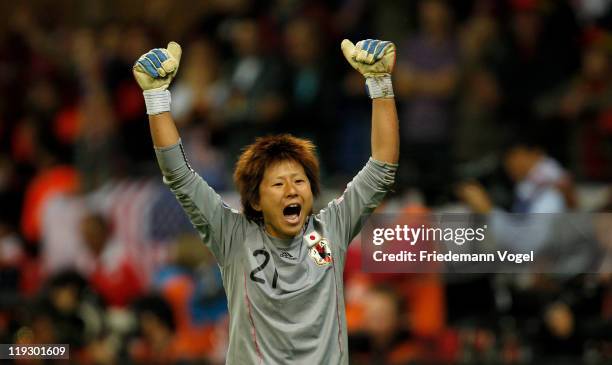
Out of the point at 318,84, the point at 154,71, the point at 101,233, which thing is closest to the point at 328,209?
the point at 154,71

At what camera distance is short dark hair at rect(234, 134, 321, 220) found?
16.1 ft

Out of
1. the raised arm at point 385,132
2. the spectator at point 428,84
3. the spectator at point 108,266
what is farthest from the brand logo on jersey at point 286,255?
the spectator at point 108,266

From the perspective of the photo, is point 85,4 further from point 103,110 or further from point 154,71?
point 154,71

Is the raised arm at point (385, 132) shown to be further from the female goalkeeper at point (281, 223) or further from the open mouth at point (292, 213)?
the open mouth at point (292, 213)

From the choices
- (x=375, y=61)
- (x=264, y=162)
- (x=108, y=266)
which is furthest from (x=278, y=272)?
(x=108, y=266)

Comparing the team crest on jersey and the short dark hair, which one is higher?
the short dark hair

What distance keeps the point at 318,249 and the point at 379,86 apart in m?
0.68

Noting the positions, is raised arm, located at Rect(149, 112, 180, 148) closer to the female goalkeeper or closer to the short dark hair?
the female goalkeeper

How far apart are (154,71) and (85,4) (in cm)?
873

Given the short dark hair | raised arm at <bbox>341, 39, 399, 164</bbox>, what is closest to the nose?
the short dark hair

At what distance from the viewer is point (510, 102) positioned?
8648 mm

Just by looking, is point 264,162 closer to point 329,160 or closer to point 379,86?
point 379,86

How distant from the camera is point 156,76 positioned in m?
4.72

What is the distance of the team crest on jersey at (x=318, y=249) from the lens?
4.89 meters
